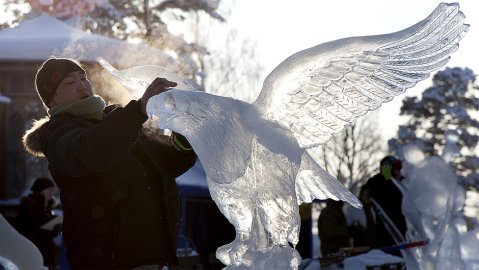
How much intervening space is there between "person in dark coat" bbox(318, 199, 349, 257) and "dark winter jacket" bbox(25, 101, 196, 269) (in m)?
7.54

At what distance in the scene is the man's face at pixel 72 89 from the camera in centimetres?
436

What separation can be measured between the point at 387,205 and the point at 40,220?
3.86m

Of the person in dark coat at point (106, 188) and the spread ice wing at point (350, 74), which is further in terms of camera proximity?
the person in dark coat at point (106, 188)

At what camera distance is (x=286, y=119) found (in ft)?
12.9

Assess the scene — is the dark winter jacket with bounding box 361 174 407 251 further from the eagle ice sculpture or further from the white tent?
the eagle ice sculpture

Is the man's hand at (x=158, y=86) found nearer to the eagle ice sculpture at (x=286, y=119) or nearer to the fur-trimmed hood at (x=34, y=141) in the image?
the eagle ice sculpture at (x=286, y=119)

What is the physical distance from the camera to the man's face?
4355 millimetres

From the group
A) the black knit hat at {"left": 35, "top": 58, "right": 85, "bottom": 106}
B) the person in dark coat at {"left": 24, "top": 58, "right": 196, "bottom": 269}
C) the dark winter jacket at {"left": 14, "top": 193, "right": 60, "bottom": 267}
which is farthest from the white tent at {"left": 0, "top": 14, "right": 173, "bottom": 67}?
the person in dark coat at {"left": 24, "top": 58, "right": 196, "bottom": 269}

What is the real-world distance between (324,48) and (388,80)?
0.49 metres

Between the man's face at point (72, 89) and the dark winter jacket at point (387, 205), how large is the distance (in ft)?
24.0

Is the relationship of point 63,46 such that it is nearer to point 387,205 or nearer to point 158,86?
point 387,205

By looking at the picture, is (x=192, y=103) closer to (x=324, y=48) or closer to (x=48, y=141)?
(x=324, y=48)

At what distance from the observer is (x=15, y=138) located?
15195 millimetres

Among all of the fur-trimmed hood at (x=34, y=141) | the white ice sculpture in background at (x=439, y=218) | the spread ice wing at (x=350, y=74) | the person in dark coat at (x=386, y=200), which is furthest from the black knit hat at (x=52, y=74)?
the person in dark coat at (x=386, y=200)
